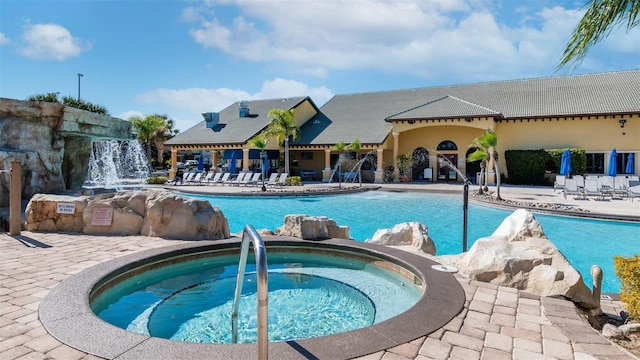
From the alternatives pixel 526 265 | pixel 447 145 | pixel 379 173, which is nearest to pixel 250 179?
pixel 379 173

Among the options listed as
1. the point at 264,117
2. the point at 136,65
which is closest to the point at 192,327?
the point at 136,65

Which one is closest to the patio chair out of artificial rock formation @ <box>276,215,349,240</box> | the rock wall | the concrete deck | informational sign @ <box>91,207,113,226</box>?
the rock wall

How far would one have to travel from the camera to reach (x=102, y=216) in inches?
296

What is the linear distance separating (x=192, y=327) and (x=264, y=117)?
29178mm

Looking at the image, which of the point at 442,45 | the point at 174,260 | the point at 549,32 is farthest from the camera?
the point at 442,45

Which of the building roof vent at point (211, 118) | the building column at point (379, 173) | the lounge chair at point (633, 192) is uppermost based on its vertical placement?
the building roof vent at point (211, 118)

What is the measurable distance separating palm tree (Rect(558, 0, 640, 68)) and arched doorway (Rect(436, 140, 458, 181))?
24787 millimetres

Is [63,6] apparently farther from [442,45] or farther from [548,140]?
[548,140]

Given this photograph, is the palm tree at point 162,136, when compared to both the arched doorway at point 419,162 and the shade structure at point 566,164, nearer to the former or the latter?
the arched doorway at point 419,162

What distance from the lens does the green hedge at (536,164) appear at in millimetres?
23562

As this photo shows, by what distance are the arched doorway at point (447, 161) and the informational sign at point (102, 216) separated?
953 inches

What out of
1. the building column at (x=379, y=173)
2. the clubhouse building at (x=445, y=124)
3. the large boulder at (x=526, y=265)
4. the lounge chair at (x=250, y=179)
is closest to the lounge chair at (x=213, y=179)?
the lounge chair at (x=250, y=179)

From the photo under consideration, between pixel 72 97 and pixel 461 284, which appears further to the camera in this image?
pixel 72 97

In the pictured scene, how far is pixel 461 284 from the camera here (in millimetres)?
4734
